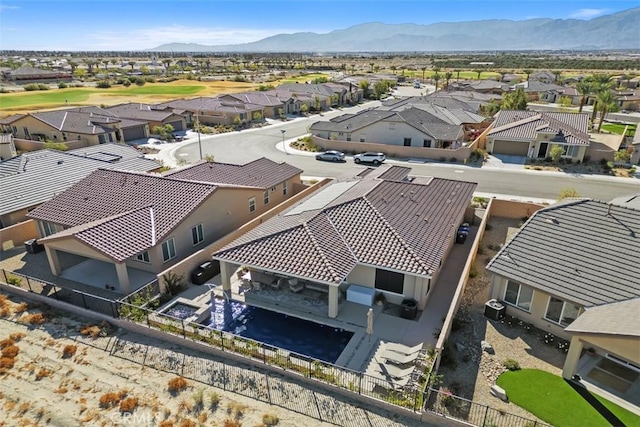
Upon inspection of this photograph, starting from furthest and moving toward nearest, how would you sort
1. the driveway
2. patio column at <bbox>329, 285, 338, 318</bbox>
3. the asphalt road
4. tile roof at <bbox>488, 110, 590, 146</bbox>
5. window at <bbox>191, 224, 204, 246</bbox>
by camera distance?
tile roof at <bbox>488, 110, 590, 146</bbox> < the driveway < the asphalt road < window at <bbox>191, 224, 204, 246</bbox> < patio column at <bbox>329, 285, 338, 318</bbox>

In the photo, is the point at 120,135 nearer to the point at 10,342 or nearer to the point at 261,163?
the point at 261,163

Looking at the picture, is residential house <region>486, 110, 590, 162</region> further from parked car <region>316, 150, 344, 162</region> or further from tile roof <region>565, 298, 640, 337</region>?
tile roof <region>565, 298, 640, 337</region>

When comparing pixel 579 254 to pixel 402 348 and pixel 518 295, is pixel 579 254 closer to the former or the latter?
pixel 518 295

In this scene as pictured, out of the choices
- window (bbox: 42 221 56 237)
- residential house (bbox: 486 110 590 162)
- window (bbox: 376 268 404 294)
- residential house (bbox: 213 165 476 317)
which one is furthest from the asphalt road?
window (bbox: 42 221 56 237)

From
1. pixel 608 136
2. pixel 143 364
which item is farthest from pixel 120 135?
pixel 608 136

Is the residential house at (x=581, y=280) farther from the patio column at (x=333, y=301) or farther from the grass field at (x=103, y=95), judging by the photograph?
the grass field at (x=103, y=95)

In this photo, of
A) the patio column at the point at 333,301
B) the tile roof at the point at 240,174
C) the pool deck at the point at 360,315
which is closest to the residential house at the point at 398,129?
the tile roof at the point at 240,174

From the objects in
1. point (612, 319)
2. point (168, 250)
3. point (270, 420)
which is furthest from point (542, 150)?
point (270, 420)
